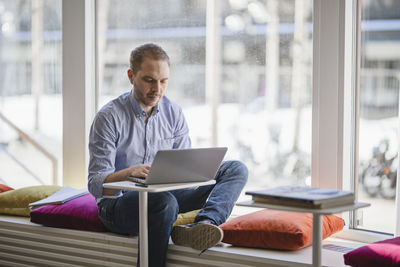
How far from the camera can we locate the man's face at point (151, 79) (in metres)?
2.53

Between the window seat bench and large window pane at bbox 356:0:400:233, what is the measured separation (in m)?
0.23

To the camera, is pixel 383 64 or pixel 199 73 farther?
pixel 199 73

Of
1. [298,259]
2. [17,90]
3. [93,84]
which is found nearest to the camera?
[298,259]

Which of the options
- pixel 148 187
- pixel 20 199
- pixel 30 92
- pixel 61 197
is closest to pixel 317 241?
pixel 148 187

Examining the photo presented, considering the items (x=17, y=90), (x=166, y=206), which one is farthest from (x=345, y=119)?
(x=17, y=90)

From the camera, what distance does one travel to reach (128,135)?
263 cm

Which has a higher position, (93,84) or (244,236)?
(93,84)

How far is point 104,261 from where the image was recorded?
8.95 ft

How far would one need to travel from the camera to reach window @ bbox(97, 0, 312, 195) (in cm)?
295

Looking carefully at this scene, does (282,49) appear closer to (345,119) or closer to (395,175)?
(345,119)

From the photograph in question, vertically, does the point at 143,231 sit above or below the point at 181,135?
below

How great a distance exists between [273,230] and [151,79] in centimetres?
84

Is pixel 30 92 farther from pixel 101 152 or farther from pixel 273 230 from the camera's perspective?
pixel 273 230

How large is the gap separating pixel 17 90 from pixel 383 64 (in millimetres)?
2405
